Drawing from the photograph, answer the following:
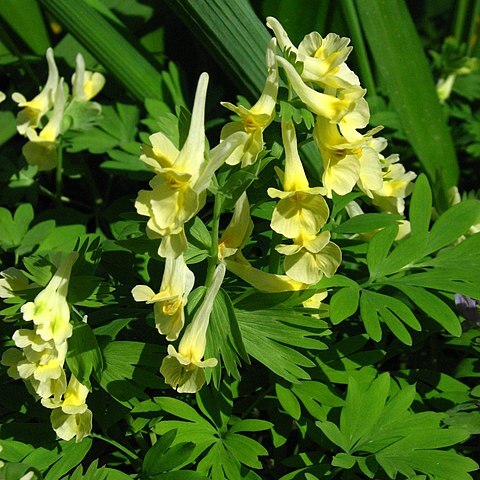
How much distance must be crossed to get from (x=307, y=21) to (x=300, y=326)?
972mm

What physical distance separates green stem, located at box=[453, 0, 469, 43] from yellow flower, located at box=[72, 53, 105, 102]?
116 cm

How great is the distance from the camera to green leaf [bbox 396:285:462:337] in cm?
118

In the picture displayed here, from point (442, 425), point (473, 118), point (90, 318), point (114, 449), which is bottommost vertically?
point (473, 118)

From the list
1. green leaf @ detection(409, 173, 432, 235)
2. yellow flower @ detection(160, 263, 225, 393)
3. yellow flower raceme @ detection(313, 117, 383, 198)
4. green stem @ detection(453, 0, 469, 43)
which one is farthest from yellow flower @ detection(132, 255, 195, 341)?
green stem @ detection(453, 0, 469, 43)

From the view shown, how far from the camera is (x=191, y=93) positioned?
214 cm

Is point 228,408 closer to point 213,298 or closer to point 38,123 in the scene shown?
point 213,298

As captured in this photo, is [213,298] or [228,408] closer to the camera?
[213,298]

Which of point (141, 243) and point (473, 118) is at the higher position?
point (141, 243)

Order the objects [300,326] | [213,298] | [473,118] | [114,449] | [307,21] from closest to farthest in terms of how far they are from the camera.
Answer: [213,298] → [300,326] → [114,449] → [307,21] → [473,118]

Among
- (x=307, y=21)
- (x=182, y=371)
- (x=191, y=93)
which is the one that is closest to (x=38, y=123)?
(x=191, y=93)

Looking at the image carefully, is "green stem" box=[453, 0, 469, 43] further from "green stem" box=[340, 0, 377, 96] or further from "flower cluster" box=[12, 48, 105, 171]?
"flower cluster" box=[12, 48, 105, 171]

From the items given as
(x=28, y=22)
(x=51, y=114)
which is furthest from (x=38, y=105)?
(x=28, y=22)

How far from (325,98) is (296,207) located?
16 cm

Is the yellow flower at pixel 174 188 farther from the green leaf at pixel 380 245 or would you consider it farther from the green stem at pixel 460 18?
the green stem at pixel 460 18
